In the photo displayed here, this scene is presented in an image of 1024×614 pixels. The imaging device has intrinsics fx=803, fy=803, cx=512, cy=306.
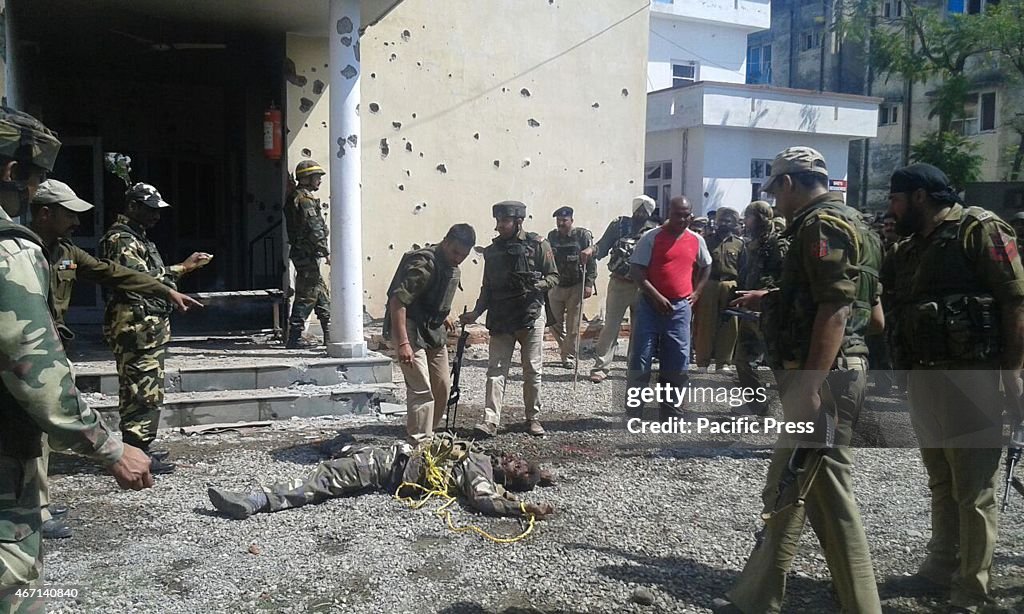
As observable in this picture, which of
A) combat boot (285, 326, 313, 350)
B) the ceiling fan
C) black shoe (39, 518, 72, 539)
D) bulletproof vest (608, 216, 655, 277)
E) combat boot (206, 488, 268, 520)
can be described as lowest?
black shoe (39, 518, 72, 539)

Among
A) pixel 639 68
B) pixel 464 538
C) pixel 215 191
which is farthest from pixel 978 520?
pixel 215 191

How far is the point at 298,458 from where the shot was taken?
18.5 ft

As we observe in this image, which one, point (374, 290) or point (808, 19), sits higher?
point (808, 19)

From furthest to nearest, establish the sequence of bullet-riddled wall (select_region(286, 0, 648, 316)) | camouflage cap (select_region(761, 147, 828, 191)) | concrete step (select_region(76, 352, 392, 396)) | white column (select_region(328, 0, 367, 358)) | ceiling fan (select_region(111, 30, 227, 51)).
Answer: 1. bullet-riddled wall (select_region(286, 0, 648, 316))
2. ceiling fan (select_region(111, 30, 227, 51))
3. white column (select_region(328, 0, 367, 358))
4. concrete step (select_region(76, 352, 392, 396))
5. camouflage cap (select_region(761, 147, 828, 191))

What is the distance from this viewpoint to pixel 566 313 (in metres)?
9.66

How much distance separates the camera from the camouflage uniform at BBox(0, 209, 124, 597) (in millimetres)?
2064

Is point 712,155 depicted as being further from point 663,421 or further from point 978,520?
point 978,520

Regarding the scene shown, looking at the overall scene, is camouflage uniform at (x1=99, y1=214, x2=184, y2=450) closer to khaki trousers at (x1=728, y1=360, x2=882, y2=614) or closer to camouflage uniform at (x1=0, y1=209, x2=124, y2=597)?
camouflage uniform at (x1=0, y1=209, x2=124, y2=597)

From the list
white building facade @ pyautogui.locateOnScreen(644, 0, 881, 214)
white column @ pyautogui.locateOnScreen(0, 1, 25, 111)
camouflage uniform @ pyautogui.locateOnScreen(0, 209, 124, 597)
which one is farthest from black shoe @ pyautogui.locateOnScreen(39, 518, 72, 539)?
white building facade @ pyautogui.locateOnScreen(644, 0, 881, 214)

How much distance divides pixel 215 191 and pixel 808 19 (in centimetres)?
2622

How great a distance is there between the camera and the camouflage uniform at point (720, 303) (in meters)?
8.02

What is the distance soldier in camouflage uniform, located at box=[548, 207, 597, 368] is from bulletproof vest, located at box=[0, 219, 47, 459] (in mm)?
7176

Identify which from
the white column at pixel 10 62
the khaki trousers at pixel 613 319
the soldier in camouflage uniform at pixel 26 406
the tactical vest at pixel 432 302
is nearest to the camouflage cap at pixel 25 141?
the soldier in camouflage uniform at pixel 26 406

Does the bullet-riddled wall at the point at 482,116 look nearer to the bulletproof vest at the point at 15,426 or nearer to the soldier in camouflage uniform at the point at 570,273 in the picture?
the soldier in camouflage uniform at the point at 570,273
